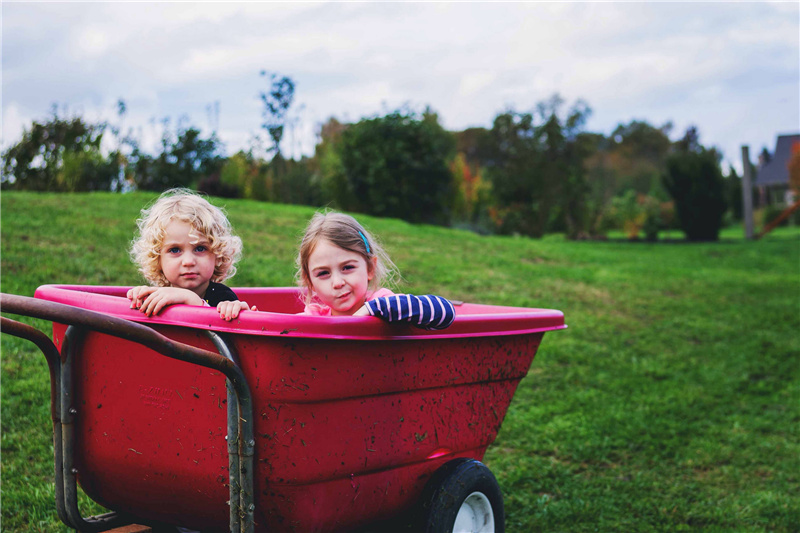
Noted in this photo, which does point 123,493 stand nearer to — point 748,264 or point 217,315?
point 217,315

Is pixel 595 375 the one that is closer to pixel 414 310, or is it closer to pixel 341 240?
pixel 341 240

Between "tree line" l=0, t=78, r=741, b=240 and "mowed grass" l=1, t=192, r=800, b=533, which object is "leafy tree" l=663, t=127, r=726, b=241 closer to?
"tree line" l=0, t=78, r=741, b=240

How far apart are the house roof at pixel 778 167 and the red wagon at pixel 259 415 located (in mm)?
41447

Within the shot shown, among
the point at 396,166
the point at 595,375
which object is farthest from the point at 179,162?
the point at 595,375

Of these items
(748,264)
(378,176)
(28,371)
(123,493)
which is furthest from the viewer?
(378,176)

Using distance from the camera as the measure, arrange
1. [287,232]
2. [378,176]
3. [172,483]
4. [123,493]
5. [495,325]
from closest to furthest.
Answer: [172,483], [123,493], [495,325], [287,232], [378,176]

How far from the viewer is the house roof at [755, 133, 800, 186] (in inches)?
1489

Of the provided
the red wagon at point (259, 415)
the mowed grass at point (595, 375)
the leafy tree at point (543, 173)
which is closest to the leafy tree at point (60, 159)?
the mowed grass at point (595, 375)

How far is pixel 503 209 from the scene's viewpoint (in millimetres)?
16719

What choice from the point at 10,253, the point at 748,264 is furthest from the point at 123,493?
the point at 748,264

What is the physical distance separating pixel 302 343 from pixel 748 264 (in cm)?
1029

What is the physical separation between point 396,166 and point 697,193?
708 cm

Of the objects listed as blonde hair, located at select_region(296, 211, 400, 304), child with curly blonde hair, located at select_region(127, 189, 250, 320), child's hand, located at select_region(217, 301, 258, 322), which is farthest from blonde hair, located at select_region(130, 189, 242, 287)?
child's hand, located at select_region(217, 301, 258, 322)

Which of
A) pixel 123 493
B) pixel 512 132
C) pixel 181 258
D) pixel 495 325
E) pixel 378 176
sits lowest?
pixel 123 493
